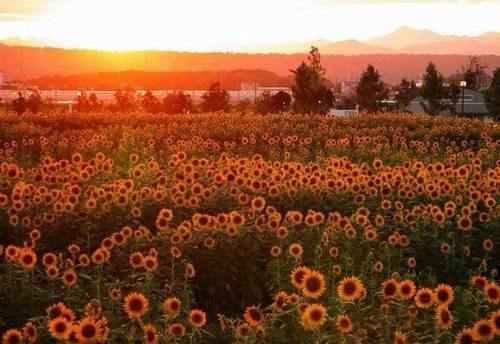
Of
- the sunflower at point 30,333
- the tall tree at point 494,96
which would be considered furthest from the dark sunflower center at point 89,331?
the tall tree at point 494,96

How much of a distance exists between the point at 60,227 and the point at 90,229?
34 centimetres

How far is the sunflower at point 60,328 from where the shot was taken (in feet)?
15.2

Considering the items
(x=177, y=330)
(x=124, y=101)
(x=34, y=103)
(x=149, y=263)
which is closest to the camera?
(x=177, y=330)

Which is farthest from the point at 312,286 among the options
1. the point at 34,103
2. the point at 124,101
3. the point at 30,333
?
the point at 124,101

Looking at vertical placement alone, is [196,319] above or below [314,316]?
below

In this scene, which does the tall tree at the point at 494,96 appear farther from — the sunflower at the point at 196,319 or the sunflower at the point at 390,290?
the sunflower at the point at 196,319

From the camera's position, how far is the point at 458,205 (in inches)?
379

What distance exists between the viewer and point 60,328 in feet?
15.4

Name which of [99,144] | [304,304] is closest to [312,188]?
[304,304]

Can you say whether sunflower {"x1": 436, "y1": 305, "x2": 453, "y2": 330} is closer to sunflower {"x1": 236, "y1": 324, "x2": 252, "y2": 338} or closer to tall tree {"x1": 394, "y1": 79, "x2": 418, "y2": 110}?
sunflower {"x1": 236, "y1": 324, "x2": 252, "y2": 338}

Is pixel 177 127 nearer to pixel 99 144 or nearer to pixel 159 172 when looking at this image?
pixel 99 144

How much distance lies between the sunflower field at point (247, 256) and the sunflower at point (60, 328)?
16 millimetres

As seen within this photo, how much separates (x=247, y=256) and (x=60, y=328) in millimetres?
3506

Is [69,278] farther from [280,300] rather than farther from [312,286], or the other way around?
[312,286]
